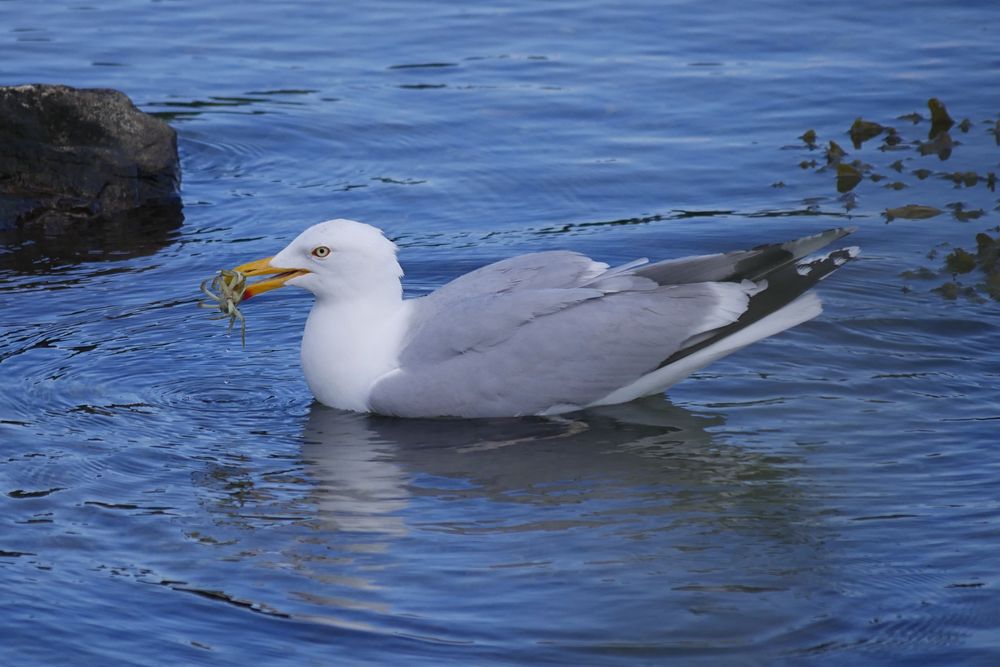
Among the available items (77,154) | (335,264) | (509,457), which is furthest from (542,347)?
(77,154)

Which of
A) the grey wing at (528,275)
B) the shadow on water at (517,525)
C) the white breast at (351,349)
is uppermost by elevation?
the grey wing at (528,275)

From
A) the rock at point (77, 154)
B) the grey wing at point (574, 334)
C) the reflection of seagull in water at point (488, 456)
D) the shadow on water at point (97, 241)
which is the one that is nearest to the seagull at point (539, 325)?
the grey wing at point (574, 334)

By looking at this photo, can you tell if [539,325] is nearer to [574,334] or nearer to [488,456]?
[574,334]

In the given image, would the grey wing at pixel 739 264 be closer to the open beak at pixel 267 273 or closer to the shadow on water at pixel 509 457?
the shadow on water at pixel 509 457

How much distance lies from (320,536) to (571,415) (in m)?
1.84

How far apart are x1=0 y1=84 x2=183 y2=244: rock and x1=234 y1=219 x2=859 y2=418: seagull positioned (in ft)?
12.0

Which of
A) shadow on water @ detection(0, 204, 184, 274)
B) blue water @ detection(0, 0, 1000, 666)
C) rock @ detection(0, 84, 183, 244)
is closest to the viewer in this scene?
blue water @ detection(0, 0, 1000, 666)

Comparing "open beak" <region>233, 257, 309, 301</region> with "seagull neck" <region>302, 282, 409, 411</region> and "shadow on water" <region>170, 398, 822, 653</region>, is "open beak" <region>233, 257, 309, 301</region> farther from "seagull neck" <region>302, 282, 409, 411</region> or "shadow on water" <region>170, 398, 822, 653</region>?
"shadow on water" <region>170, 398, 822, 653</region>

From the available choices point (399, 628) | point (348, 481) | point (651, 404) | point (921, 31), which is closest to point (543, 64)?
point (921, 31)

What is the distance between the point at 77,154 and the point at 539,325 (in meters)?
5.00

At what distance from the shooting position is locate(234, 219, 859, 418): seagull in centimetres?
760

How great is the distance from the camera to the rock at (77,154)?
440 inches

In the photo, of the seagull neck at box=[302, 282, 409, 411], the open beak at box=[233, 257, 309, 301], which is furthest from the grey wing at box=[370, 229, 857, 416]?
the open beak at box=[233, 257, 309, 301]

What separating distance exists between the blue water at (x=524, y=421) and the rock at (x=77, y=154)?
703 millimetres
